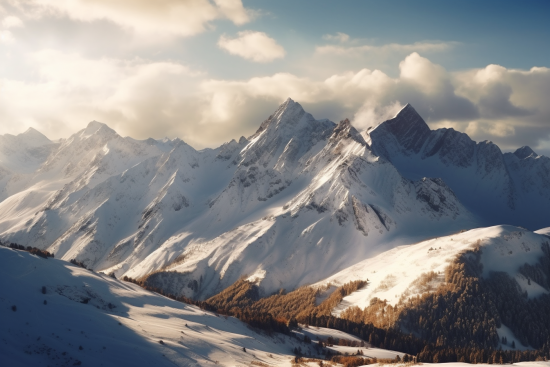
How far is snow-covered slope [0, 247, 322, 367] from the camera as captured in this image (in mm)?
71938

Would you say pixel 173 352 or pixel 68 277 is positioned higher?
pixel 68 277

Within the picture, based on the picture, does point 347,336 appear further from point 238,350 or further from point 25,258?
point 25,258

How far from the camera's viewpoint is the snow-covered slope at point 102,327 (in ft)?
236

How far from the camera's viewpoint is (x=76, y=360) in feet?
228

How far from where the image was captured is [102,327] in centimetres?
8488

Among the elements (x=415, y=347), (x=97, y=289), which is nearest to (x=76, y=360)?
(x=97, y=289)

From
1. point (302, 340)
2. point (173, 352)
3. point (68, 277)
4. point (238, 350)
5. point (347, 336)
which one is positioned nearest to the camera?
point (173, 352)

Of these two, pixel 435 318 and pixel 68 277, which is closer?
pixel 68 277

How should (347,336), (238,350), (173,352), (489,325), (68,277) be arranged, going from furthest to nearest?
1. (489,325)
2. (347,336)
3. (68,277)
4. (238,350)
5. (173,352)

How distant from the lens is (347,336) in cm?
15262

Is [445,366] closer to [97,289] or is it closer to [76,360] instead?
[76,360]

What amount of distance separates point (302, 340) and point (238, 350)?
111ft

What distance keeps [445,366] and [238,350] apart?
36.9 metres

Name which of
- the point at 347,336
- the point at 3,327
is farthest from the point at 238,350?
the point at 347,336
